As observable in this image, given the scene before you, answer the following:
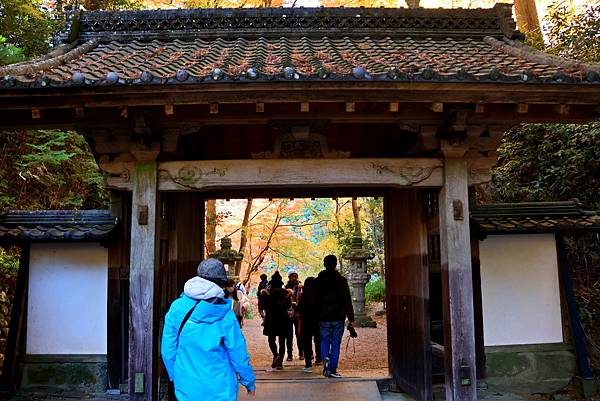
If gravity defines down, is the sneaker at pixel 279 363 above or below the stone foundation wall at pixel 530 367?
below

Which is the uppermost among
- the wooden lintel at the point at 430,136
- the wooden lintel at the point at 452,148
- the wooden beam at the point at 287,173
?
the wooden lintel at the point at 430,136

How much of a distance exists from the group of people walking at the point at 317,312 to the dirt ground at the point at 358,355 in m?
0.71

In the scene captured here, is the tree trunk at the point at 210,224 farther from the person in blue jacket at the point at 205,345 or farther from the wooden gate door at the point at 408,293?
the person in blue jacket at the point at 205,345

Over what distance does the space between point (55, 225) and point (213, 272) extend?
4009 mm

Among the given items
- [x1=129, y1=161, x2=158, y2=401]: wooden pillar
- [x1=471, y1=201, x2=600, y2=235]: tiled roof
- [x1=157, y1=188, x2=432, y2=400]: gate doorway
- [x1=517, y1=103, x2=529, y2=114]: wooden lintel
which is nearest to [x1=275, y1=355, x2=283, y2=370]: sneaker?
[x1=157, y1=188, x2=432, y2=400]: gate doorway

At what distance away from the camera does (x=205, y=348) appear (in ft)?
11.7

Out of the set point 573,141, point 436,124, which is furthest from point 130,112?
point 573,141

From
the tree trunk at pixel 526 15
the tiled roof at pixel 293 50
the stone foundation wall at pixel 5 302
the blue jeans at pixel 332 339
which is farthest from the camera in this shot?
the tree trunk at pixel 526 15

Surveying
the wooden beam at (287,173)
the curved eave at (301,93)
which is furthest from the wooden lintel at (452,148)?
the curved eave at (301,93)

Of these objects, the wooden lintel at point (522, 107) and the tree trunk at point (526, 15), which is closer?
the wooden lintel at point (522, 107)

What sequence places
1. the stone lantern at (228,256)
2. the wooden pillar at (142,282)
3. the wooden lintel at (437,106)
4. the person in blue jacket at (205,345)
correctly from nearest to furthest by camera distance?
the person in blue jacket at (205,345), the wooden lintel at (437,106), the wooden pillar at (142,282), the stone lantern at (228,256)

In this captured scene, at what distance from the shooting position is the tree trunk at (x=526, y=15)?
45.1 feet

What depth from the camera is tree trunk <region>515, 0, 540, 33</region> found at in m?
13.8

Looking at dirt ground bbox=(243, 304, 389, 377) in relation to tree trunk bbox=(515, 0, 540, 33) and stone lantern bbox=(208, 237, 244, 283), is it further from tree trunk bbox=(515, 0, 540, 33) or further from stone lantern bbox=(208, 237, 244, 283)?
tree trunk bbox=(515, 0, 540, 33)
